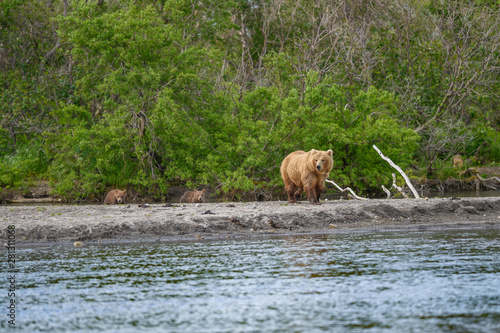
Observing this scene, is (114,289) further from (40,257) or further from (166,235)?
(166,235)

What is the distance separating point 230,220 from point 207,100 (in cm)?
1360

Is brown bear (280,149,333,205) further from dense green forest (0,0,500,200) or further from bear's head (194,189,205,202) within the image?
dense green forest (0,0,500,200)

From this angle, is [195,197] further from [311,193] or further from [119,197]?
[311,193]

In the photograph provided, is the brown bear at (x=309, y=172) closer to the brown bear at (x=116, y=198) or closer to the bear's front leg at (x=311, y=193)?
the bear's front leg at (x=311, y=193)

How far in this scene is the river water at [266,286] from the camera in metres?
6.07

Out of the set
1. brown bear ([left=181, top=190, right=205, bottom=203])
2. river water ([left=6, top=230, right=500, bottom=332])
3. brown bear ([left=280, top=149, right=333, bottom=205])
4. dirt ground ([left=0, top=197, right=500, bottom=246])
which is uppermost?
brown bear ([left=280, top=149, right=333, bottom=205])

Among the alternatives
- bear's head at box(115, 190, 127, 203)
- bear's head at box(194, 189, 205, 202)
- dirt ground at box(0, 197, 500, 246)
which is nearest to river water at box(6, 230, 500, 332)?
dirt ground at box(0, 197, 500, 246)

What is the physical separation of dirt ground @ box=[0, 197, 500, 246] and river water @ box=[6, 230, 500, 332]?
3.63 feet

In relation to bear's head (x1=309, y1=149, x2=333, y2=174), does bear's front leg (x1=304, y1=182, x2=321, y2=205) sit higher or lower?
lower

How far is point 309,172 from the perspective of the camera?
15586mm

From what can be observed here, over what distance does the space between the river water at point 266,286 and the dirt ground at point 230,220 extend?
3.63 ft

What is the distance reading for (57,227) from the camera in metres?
12.7

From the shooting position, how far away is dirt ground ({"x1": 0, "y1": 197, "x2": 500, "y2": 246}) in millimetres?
12633

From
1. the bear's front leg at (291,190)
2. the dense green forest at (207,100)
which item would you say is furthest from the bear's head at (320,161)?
the dense green forest at (207,100)
